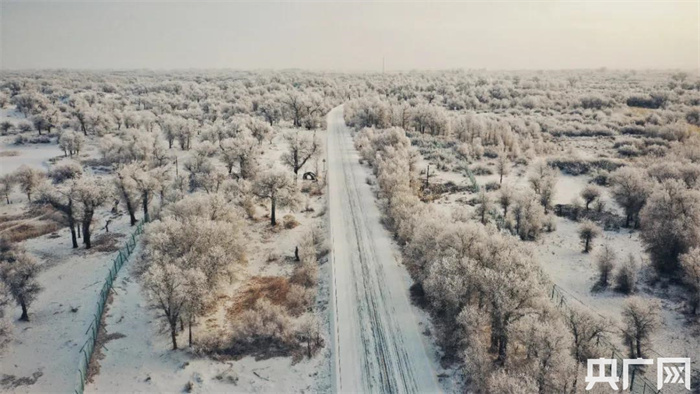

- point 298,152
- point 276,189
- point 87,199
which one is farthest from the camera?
point 298,152

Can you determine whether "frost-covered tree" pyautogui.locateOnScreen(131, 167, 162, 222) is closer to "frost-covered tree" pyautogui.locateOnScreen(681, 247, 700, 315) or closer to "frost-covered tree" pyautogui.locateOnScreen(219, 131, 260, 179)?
"frost-covered tree" pyautogui.locateOnScreen(219, 131, 260, 179)

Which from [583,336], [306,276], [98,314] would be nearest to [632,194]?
[583,336]

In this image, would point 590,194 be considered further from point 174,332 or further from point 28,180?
point 28,180

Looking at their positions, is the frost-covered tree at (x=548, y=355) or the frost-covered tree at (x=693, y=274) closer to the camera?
the frost-covered tree at (x=548, y=355)

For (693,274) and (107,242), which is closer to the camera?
(693,274)

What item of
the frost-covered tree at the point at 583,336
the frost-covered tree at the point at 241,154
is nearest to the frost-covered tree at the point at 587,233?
the frost-covered tree at the point at 583,336

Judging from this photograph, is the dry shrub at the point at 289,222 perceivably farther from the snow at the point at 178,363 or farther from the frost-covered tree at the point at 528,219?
the frost-covered tree at the point at 528,219

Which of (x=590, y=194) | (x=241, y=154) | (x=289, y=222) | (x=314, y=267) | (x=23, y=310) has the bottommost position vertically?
(x=23, y=310)
